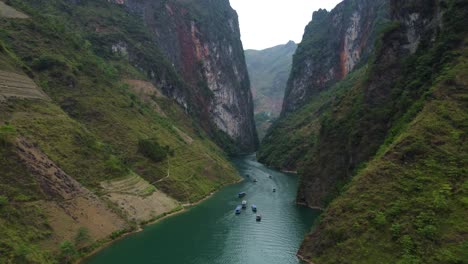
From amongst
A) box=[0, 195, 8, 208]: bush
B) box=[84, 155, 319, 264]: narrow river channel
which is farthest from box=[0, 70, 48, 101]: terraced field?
box=[84, 155, 319, 264]: narrow river channel

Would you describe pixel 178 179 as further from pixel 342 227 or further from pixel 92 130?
pixel 342 227

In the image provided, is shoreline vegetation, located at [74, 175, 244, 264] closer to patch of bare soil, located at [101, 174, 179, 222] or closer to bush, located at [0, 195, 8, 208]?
patch of bare soil, located at [101, 174, 179, 222]

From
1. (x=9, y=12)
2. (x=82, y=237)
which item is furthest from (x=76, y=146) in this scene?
(x=9, y=12)

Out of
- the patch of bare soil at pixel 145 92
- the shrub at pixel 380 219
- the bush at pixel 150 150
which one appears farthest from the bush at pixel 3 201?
the patch of bare soil at pixel 145 92

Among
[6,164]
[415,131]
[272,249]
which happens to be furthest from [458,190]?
[6,164]

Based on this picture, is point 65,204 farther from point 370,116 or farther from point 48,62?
point 370,116

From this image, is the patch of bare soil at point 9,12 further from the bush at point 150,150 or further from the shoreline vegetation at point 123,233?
the shoreline vegetation at point 123,233
